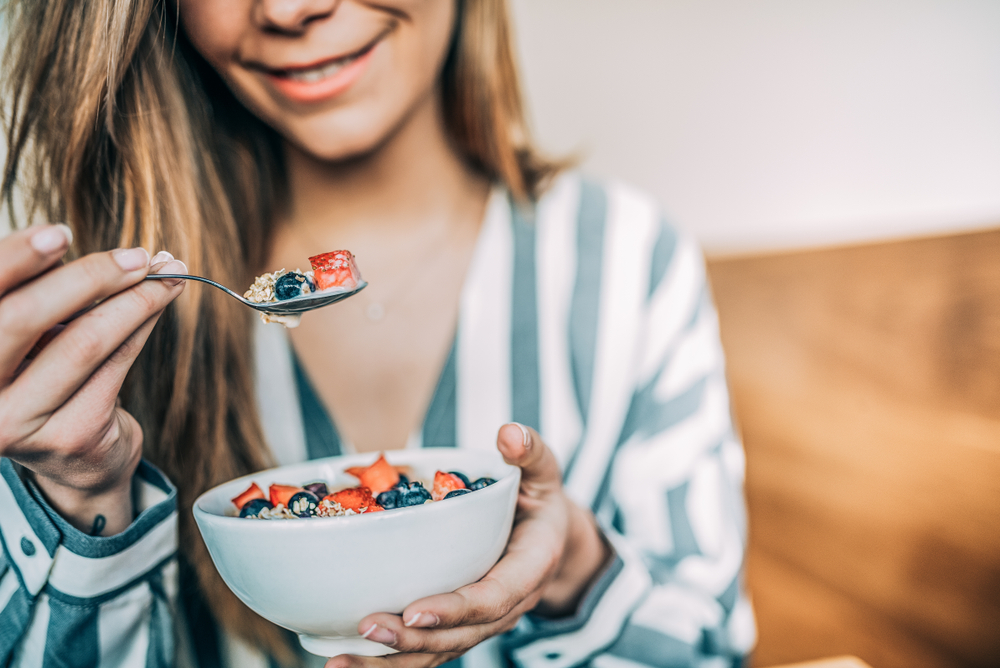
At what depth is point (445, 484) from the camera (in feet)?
1.64

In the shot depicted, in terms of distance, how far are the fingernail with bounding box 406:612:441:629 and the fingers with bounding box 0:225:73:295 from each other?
317 mm

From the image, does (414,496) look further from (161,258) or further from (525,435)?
(161,258)

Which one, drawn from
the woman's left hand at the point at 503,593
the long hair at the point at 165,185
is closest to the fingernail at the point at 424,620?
the woman's left hand at the point at 503,593

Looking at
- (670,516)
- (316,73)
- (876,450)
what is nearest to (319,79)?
(316,73)

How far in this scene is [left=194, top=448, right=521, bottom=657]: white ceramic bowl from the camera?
0.40 m

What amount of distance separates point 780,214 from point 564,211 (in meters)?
0.65

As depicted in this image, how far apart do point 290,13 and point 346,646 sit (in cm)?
63

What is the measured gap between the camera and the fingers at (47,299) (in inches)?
15.2

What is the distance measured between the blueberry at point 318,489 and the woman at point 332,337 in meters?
0.13

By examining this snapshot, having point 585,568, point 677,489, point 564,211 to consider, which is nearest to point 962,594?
point 677,489

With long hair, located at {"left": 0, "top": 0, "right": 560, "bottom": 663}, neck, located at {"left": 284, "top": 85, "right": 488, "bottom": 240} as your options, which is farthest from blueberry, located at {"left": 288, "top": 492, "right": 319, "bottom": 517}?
neck, located at {"left": 284, "top": 85, "right": 488, "bottom": 240}

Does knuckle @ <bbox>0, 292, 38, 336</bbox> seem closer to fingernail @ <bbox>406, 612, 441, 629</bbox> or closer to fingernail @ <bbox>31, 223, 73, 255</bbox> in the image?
fingernail @ <bbox>31, 223, 73, 255</bbox>

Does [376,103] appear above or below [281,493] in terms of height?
above

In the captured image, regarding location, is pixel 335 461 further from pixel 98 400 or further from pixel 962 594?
pixel 962 594
